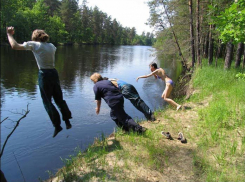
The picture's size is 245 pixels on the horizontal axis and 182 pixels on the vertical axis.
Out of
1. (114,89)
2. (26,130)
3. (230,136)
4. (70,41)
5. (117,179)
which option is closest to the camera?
(117,179)

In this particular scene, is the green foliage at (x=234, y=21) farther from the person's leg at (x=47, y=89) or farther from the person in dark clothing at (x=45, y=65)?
the person's leg at (x=47, y=89)

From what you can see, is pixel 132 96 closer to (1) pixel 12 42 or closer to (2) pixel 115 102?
(2) pixel 115 102

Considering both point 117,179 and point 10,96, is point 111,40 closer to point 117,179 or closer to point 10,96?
point 10,96

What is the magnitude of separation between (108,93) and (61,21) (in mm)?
71424

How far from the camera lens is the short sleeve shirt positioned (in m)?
4.55

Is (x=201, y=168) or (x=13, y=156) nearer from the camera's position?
(x=201, y=168)

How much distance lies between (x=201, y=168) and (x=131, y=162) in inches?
44.2

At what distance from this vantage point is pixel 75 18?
250 ft

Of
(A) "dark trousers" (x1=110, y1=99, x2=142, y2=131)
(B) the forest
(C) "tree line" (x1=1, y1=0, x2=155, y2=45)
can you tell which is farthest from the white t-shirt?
(C) "tree line" (x1=1, y1=0, x2=155, y2=45)

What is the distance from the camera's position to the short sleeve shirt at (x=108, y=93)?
455 cm

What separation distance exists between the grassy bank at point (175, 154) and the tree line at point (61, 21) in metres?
15.6

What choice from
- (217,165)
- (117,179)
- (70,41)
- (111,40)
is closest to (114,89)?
(117,179)

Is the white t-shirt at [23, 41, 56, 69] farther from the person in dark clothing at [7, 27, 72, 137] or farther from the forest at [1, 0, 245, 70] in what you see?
the forest at [1, 0, 245, 70]

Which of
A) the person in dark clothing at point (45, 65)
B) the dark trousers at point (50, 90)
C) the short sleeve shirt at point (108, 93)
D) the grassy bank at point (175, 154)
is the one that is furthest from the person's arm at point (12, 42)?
the grassy bank at point (175, 154)
